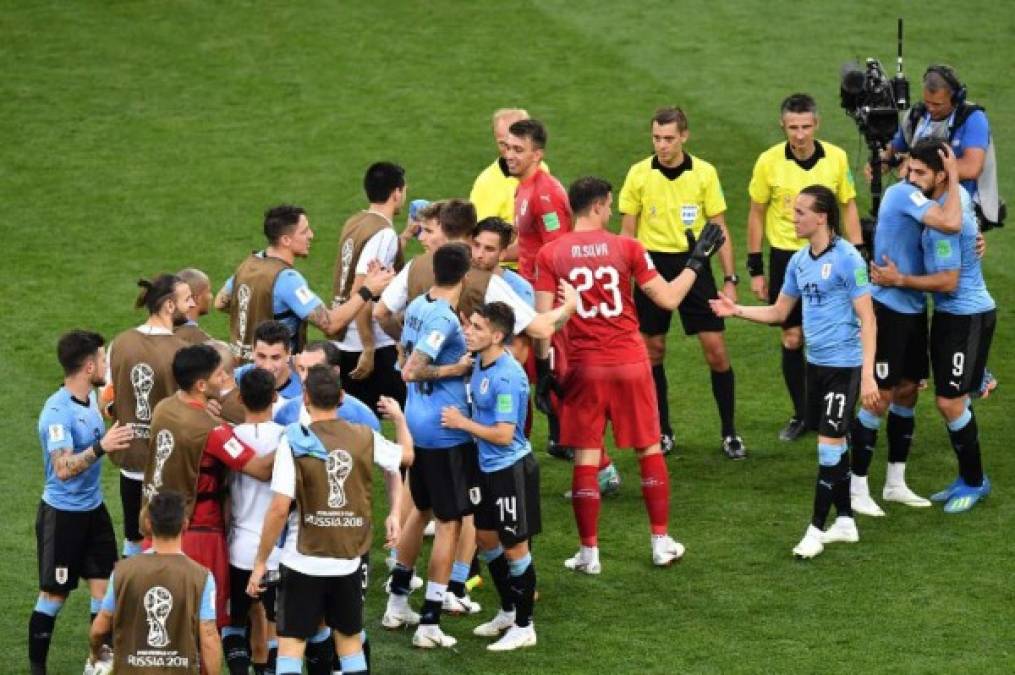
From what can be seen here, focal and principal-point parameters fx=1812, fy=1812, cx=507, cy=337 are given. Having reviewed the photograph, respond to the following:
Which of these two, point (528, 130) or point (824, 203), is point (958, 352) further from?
point (528, 130)

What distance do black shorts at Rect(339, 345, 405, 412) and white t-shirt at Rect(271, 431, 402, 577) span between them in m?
2.59

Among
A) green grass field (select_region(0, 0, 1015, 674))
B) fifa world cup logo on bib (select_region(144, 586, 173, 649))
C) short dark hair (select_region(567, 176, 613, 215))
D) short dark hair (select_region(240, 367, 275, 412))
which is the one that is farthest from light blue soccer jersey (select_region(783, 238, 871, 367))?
fifa world cup logo on bib (select_region(144, 586, 173, 649))

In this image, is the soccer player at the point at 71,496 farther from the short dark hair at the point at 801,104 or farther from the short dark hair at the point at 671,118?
the short dark hair at the point at 801,104

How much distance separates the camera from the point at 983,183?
38.6 feet

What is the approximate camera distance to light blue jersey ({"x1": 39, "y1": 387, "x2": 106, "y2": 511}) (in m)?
8.83

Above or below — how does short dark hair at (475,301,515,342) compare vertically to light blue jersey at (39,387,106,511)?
above

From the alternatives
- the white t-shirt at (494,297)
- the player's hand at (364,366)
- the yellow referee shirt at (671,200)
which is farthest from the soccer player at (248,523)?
the yellow referee shirt at (671,200)

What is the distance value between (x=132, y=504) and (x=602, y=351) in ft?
8.72

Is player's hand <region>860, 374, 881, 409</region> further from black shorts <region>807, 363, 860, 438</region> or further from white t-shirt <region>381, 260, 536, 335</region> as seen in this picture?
white t-shirt <region>381, 260, 536, 335</region>

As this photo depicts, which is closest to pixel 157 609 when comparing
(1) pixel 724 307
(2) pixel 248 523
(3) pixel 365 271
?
(2) pixel 248 523

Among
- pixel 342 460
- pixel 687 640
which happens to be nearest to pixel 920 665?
pixel 687 640

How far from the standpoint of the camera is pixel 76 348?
8.83 m

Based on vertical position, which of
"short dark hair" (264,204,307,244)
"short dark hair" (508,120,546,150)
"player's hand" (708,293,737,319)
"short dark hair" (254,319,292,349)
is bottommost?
"player's hand" (708,293,737,319)

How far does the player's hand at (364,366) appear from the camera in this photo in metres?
10.6
